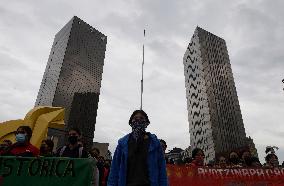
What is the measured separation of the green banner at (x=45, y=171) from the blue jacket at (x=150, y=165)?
1.47 metres

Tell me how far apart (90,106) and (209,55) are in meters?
55.9

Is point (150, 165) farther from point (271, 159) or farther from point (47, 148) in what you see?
point (271, 159)

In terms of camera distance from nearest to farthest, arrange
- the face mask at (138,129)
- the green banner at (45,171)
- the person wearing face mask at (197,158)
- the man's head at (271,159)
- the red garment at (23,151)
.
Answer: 1. the face mask at (138,129)
2. the green banner at (45,171)
3. the red garment at (23,151)
4. the person wearing face mask at (197,158)
5. the man's head at (271,159)

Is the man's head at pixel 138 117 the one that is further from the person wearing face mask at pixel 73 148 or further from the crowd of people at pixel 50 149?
the person wearing face mask at pixel 73 148

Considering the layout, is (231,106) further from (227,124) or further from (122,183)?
(122,183)

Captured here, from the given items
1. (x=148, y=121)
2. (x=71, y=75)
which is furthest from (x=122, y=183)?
(x=71, y=75)

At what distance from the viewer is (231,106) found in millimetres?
142625

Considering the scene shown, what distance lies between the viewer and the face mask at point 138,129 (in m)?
4.91

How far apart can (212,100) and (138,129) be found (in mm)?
141258

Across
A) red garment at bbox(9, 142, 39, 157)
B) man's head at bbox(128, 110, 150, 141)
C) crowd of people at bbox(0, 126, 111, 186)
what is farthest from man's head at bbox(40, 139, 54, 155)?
man's head at bbox(128, 110, 150, 141)

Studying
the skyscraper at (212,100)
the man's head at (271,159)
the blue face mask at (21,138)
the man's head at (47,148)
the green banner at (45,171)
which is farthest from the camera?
the skyscraper at (212,100)

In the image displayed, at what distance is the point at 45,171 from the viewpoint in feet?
20.1

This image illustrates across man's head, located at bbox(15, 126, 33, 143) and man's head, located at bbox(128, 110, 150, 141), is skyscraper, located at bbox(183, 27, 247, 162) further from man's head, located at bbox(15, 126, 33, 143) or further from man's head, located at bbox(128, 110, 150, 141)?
man's head, located at bbox(128, 110, 150, 141)

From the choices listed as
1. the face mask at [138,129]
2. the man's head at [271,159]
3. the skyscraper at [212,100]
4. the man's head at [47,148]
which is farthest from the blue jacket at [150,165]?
the skyscraper at [212,100]
